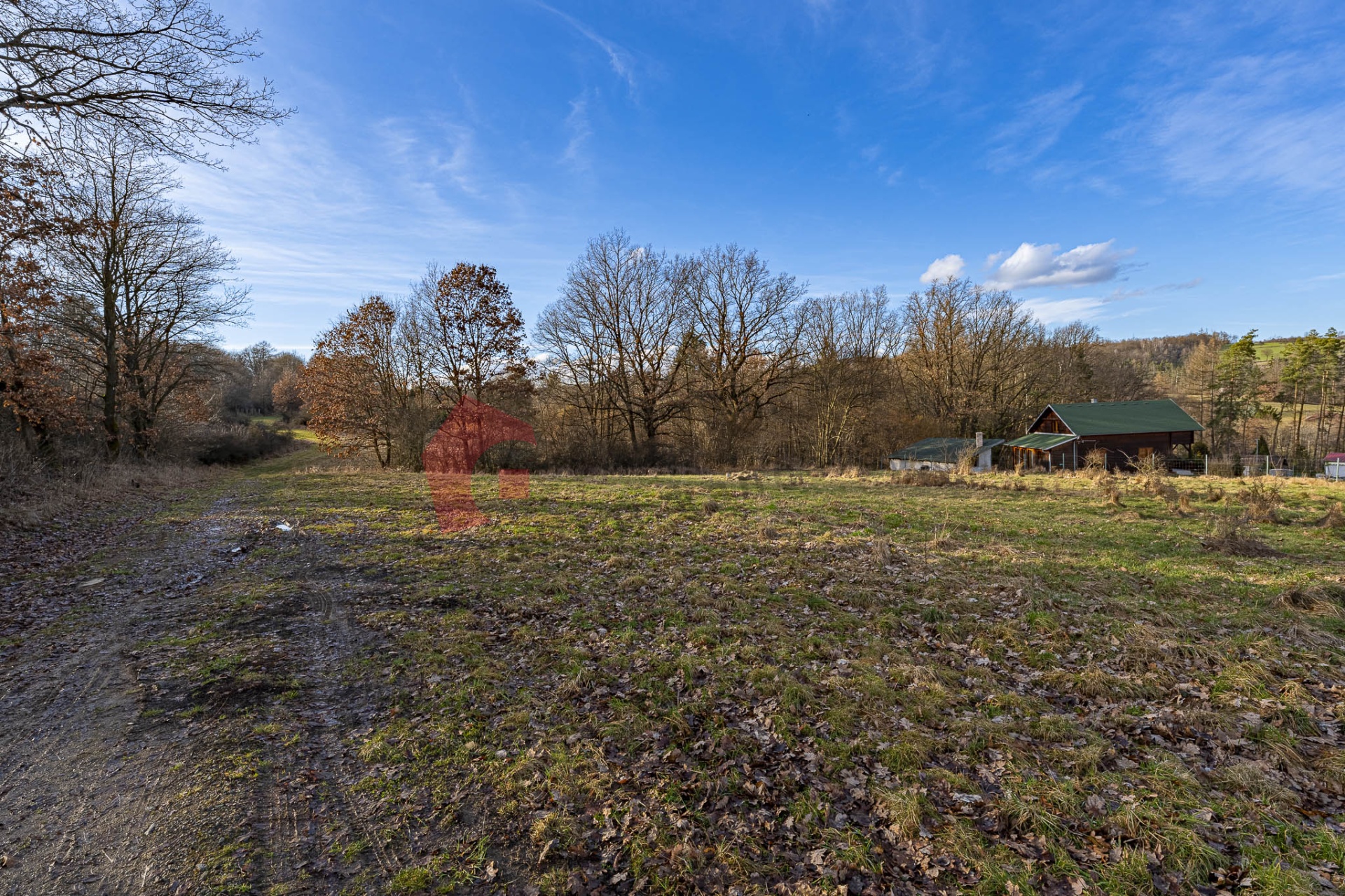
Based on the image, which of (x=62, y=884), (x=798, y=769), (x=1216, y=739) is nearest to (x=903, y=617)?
(x=1216, y=739)

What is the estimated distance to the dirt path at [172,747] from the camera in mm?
2969

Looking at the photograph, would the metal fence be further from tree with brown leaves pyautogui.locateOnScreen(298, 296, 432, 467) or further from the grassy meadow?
tree with brown leaves pyautogui.locateOnScreen(298, 296, 432, 467)

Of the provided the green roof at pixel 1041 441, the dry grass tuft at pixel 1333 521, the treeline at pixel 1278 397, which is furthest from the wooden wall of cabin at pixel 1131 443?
the dry grass tuft at pixel 1333 521

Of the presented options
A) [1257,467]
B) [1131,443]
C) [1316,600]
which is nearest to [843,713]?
[1316,600]

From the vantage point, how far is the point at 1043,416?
38.4 metres

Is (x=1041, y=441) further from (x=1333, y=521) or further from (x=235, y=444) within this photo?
(x=235, y=444)

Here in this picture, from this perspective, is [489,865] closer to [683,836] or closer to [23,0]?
[683,836]

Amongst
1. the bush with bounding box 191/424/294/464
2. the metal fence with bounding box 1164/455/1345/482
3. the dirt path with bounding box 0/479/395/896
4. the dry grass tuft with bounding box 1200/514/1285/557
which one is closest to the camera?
the dirt path with bounding box 0/479/395/896

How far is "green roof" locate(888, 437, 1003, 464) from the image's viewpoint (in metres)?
33.2

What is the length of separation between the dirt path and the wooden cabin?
3698cm

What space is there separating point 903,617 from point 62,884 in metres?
6.95

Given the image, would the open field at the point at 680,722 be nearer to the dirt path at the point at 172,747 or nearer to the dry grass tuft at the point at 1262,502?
the dirt path at the point at 172,747

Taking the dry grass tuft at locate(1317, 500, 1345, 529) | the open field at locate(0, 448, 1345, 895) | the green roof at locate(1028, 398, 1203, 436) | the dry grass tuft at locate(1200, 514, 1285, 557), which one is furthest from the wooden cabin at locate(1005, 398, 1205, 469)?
the open field at locate(0, 448, 1345, 895)

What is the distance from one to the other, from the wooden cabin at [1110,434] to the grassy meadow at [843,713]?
28333mm
